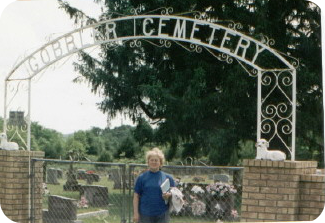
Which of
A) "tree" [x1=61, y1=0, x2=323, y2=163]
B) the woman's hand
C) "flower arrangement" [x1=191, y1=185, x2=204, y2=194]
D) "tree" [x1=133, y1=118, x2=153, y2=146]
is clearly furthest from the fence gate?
"tree" [x1=61, y1=0, x2=323, y2=163]

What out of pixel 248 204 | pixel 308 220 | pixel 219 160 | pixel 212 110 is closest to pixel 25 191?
pixel 248 204

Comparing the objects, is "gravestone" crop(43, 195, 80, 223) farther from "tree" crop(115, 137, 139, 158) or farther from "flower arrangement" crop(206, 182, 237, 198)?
"tree" crop(115, 137, 139, 158)

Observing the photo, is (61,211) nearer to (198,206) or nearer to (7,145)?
(7,145)

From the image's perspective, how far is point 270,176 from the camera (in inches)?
223

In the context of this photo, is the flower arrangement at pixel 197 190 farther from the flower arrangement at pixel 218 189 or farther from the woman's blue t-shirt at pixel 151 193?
the woman's blue t-shirt at pixel 151 193

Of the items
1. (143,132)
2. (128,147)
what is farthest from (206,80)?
(128,147)

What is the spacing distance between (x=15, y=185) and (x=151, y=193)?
2670 mm

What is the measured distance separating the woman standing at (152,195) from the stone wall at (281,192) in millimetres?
935

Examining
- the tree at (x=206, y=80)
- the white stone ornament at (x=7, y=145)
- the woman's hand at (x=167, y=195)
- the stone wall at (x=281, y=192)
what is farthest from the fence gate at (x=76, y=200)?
the tree at (x=206, y=80)

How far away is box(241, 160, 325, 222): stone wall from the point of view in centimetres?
558

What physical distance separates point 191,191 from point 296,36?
14.3 ft

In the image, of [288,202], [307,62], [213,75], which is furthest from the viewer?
[213,75]

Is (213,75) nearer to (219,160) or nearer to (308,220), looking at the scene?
(219,160)

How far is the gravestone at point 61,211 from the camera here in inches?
345
